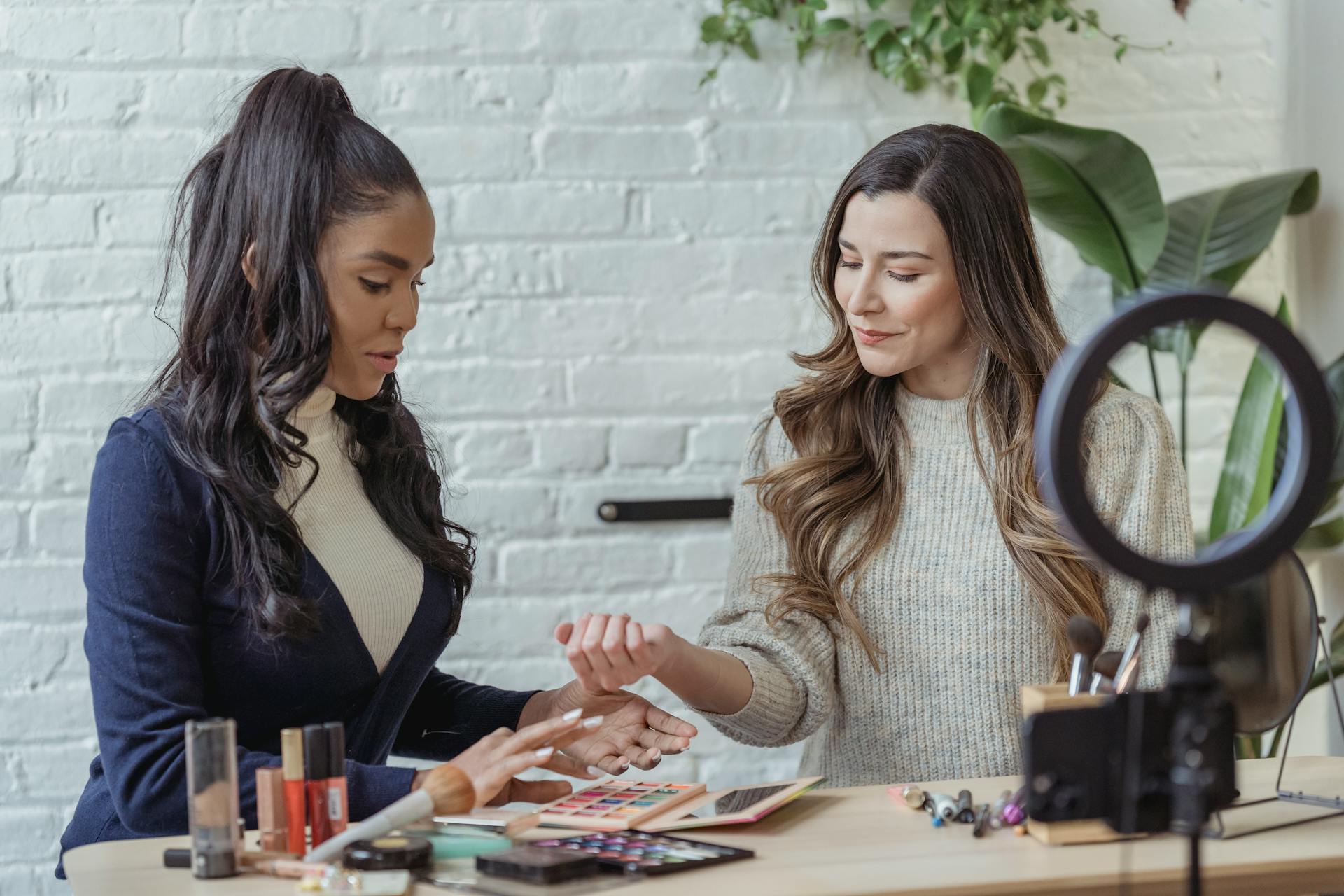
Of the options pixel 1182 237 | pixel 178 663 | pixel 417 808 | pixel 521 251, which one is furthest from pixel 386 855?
pixel 1182 237

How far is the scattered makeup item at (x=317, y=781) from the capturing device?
41.3 inches

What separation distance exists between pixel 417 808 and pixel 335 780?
0.23 ft

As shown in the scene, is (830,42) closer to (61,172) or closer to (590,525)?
(590,525)

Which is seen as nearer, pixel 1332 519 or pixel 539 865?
pixel 539 865

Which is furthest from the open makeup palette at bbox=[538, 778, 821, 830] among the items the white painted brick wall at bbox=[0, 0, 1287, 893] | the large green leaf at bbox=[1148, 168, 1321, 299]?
the large green leaf at bbox=[1148, 168, 1321, 299]

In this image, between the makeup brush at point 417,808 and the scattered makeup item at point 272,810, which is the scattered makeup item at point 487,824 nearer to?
the makeup brush at point 417,808

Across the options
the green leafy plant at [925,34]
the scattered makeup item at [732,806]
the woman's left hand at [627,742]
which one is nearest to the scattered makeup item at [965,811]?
the scattered makeup item at [732,806]

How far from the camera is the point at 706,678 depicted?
1.43 m

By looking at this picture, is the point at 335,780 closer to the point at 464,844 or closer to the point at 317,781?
the point at 317,781

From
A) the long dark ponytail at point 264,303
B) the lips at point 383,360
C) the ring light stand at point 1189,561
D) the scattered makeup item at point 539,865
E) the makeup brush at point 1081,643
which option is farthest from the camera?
the lips at point 383,360

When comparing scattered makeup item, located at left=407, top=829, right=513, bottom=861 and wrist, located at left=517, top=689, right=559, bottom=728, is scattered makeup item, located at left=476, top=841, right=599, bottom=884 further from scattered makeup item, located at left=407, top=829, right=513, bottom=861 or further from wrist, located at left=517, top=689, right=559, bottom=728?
wrist, located at left=517, top=689, right=559, bottom=728

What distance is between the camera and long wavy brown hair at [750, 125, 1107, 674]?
155cm

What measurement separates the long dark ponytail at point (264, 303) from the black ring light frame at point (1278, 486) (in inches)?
31.8

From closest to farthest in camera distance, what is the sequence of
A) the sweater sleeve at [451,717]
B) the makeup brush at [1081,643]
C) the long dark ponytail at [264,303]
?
the makeup brush at [1081,643] → the long dark ponytail at [264,303] → the sweater sleeve at [451,717]
